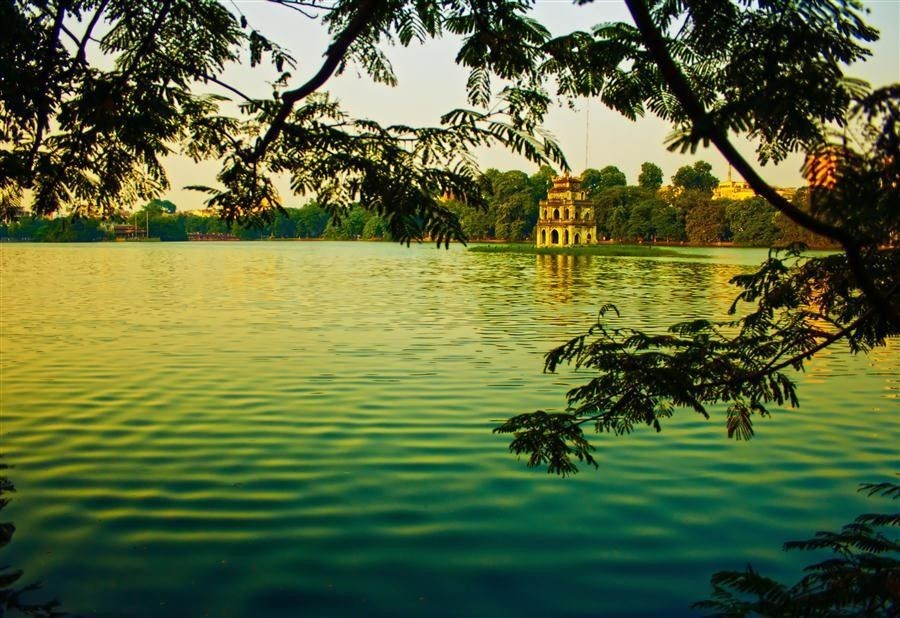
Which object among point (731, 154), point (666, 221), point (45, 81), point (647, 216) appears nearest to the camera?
point (731, 154)

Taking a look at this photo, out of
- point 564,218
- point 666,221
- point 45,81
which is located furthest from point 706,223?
point 45,81

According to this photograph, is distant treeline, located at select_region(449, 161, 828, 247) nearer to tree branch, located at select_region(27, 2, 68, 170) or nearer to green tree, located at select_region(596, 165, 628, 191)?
green tree, located at select_region(596, 165, 628, 191)

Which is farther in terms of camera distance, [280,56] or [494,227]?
[494,227]

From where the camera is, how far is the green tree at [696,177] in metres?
169

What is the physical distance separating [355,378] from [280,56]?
8.27 metres

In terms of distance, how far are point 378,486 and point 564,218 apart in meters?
105

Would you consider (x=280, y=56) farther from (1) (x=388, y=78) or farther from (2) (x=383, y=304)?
(2) (x=383, y=304)

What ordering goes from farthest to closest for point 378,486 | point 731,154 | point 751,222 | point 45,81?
1. point 751,222
2. point 378,486
3. point 45,81
4. point 731,154

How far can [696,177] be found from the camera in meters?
172

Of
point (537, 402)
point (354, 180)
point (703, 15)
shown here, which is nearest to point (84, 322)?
point (537, 402)

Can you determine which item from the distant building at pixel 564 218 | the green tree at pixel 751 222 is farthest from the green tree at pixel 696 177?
the distant building at pixel 564 218

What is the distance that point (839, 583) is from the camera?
3.84m

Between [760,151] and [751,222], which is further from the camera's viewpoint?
[751,222]

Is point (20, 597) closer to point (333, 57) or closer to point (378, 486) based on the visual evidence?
point (378, 486)
